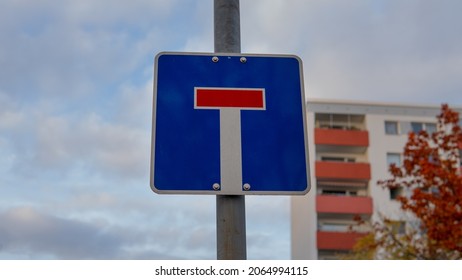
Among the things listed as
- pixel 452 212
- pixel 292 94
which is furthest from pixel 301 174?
pixel 452 212

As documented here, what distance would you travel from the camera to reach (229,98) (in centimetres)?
380

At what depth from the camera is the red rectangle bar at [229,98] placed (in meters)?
3.78

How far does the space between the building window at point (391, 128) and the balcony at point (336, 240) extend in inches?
336

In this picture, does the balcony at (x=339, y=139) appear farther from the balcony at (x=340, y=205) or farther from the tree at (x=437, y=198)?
the tree at (x=437, y=198)

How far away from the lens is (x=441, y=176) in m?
21.2

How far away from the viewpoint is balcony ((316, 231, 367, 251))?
133ft

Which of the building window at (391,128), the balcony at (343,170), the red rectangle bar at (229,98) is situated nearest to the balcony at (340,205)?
the balcony at (343,170)

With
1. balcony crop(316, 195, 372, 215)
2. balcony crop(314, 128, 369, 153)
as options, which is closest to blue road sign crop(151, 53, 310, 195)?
balcony crop(316, 195, 372, 215)

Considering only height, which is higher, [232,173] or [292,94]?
[292,94]

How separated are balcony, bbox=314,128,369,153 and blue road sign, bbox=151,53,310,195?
39.8 metres

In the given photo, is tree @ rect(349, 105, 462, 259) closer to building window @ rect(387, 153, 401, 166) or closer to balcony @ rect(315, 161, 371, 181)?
balcony @ rect(315, 161, 371, 181)

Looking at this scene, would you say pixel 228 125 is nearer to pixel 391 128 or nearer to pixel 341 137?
pixel 341 137
